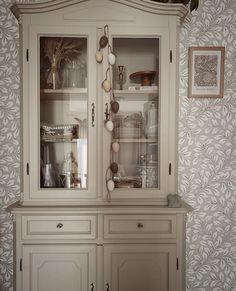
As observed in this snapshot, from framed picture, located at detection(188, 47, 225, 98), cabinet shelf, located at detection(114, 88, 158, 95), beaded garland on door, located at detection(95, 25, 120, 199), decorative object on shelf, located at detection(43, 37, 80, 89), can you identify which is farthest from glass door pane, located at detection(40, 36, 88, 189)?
framed picture, located at detection(188, 47, 225, 98)

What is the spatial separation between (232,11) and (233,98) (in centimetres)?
58

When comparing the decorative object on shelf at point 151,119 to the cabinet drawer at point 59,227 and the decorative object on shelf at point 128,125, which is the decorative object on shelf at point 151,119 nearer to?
the decorative object on shelf at point 128,125

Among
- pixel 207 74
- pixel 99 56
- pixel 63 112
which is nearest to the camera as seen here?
pixel 99 56

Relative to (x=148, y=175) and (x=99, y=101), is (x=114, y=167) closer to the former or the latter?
(x=148, y=175)

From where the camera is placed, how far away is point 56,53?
1677mm

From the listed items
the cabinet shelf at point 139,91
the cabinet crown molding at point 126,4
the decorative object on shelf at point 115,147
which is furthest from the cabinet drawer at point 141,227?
the cabinet crown molding at point 126,4

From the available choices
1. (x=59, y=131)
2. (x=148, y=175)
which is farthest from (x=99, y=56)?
(x=148, y=175)

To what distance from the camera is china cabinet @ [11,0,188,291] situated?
1611 millimetres

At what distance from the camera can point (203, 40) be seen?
6.68 ft

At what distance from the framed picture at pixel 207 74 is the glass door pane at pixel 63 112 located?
78 centimetres

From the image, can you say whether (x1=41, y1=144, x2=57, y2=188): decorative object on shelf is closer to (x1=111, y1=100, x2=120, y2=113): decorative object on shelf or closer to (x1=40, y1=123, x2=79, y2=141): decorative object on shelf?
(x1=40, y1=123, x2=79, y2=141): decorative object on shelf

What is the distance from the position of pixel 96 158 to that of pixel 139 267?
2.07 feet

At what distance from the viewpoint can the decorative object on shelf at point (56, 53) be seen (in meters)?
1.65

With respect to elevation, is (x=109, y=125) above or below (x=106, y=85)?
below
